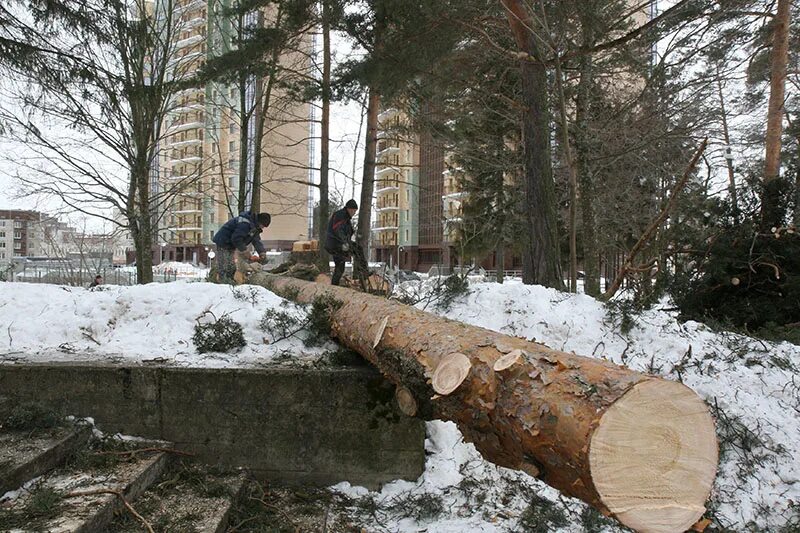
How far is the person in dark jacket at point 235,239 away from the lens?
8.77m

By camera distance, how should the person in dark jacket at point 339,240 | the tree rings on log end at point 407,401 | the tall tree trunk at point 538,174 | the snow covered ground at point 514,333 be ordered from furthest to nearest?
the person in dark jacket at point 339,240 < the tall tree trunk at point 538,174 < the snow covered ground at point 514,333 < the tree rings on log end at point 407,401

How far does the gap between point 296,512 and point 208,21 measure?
50.2 ft

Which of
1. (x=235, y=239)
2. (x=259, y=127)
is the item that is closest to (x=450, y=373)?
(x=235, y=239)

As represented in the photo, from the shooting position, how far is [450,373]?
262cm

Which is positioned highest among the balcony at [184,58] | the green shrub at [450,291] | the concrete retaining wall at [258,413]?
the balcony at [184,58]

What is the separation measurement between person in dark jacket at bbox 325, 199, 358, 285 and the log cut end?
20.9ft

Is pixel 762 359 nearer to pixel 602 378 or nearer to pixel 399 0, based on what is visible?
pixel 602 378

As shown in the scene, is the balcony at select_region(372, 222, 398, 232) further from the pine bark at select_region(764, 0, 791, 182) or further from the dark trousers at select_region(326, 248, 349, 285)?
the dark trousers at select_region(326, 248, 349, 285)

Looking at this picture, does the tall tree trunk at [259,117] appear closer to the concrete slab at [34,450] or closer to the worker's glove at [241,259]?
the worker's glove at [241,259]

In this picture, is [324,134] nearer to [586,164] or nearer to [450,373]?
[586,164]

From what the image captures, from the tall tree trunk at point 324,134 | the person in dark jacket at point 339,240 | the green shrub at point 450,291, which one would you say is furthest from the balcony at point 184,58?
the green shrub at point 450,291

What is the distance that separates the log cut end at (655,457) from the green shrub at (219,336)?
11.2ft

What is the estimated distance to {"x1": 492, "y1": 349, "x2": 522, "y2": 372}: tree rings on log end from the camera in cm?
235

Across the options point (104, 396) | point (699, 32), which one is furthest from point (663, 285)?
point (104, 396)
